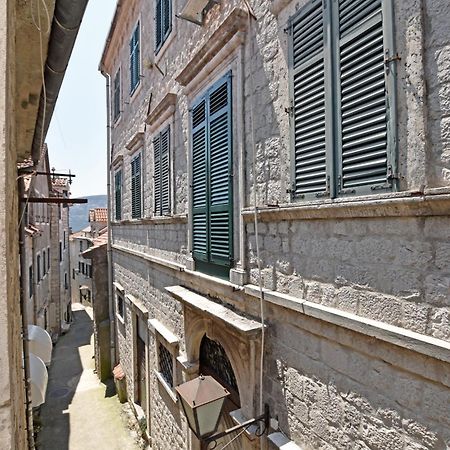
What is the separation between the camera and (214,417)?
3125 mm

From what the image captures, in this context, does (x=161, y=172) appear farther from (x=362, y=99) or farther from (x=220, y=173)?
(x=362, y=99)

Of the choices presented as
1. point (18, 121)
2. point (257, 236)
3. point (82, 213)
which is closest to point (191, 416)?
point (257, 236)

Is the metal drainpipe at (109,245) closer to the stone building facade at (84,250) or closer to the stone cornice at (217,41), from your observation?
the stone cornice at (217,41)

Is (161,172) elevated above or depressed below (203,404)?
above

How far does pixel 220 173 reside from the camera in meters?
4.25

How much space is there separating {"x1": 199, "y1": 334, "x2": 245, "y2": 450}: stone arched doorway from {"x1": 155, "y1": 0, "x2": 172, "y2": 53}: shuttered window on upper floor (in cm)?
550

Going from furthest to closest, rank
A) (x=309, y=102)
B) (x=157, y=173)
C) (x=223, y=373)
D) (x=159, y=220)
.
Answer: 1. (x=157, y=173)
2. (x=159, y=220)
3. (x=223, y=373)
4. (x=309, y=102)

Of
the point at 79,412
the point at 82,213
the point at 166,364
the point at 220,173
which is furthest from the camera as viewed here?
the point at 82,213

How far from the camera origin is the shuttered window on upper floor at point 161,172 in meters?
6.32

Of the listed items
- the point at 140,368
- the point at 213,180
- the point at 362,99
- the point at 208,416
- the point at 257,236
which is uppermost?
the point at 362,99

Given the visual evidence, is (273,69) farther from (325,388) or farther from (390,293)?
(325,388)

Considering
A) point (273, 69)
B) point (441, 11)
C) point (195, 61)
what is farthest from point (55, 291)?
point (441, 11)

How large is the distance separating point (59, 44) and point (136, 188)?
6152mm

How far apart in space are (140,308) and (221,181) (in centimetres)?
481
